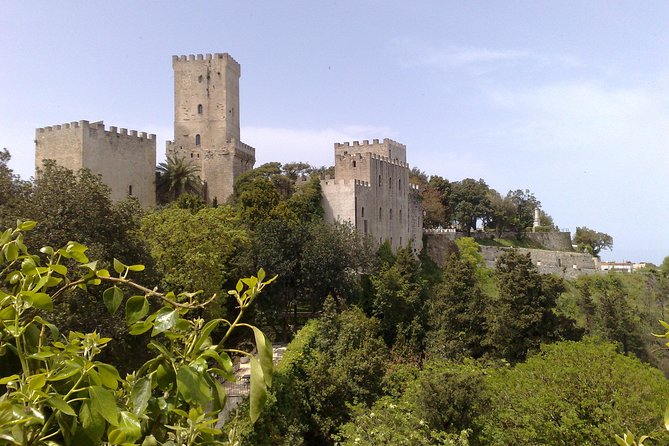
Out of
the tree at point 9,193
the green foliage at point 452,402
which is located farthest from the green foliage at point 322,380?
the tree at point 9,193

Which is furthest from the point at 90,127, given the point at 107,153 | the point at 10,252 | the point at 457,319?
the point at 10,252

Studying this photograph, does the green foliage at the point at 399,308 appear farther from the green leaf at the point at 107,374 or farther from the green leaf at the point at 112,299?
the green leaf at the point at 107,374

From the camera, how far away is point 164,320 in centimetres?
220

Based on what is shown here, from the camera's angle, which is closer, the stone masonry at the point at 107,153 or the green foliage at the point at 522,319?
the green foliage at the point at 522,319

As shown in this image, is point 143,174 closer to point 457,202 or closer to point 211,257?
point 211,257

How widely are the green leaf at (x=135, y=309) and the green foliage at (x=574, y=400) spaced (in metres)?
14.8

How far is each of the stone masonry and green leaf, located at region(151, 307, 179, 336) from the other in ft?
104

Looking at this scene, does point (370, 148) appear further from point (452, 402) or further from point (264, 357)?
point (264, 357)

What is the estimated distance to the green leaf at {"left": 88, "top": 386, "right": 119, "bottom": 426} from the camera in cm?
193

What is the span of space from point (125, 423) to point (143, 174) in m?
34.9

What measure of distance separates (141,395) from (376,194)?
36.6m

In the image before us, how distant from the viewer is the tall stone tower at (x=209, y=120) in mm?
41094

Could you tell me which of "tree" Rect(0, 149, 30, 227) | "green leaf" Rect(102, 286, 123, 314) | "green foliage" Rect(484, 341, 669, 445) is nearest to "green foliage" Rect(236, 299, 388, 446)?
"green foliage" Rect(484, 341, 669, 445)

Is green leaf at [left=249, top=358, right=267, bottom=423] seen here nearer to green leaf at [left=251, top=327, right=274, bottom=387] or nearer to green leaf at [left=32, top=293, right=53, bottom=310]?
green leaf at [left=251, top=327, right=274, bottom=387]
